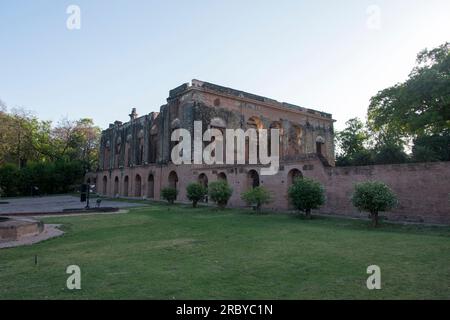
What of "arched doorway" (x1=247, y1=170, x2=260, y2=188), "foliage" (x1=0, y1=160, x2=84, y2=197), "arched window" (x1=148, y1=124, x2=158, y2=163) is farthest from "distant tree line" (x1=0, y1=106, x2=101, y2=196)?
"arched doorway" (x1=247, y1=170, x2=260, y2=188)

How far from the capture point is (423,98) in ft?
56.6

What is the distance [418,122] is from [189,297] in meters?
18.0

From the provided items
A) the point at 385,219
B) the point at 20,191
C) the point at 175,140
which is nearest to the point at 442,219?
the point at 385,219

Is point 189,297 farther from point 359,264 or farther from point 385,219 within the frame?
point 385,219

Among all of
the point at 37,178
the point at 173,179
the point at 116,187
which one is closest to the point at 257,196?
the point at 173,179

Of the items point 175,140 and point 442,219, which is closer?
point 442,219

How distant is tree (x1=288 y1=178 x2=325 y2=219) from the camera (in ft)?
37.8

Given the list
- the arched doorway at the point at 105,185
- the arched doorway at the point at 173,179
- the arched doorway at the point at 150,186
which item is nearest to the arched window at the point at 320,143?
the arched doorway at the point at 173,179

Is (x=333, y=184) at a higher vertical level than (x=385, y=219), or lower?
higher

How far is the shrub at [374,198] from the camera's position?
9312mm

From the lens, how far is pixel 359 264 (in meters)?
4.87

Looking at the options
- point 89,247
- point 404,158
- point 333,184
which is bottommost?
point 89,247

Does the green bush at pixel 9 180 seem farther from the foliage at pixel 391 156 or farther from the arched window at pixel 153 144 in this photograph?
the foliage at pixel 391 156
